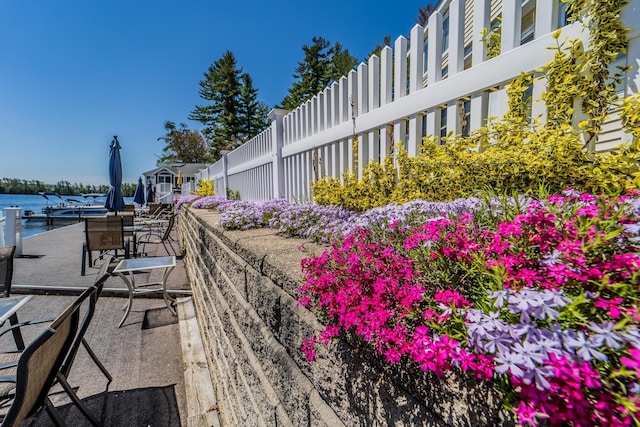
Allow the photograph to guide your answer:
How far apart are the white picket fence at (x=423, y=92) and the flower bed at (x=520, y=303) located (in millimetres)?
848

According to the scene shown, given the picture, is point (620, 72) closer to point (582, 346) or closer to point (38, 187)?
point (582, 346)

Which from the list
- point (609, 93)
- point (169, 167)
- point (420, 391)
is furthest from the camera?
point (169, 167)

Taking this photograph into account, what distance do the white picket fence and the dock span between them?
6.95 ft

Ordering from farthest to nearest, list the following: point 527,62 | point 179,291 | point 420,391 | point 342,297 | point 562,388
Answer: point 179,291
point 527,62
point 342,297
point 420,391
point 562,388

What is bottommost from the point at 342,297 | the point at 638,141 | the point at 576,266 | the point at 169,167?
the point at 342,297

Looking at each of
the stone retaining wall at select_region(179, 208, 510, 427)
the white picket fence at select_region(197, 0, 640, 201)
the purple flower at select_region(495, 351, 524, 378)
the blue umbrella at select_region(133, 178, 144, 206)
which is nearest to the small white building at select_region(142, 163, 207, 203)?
the blue umbrella at select_region(133, 178, 144, 206)

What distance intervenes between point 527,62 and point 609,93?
37 centimetres

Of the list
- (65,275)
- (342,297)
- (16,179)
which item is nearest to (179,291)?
(65,275)

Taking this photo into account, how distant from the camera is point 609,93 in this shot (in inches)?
49.4

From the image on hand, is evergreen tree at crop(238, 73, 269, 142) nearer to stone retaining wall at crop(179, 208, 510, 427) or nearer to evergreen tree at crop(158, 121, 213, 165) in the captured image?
evergreen tree at crop(158, 121, 213, 165)

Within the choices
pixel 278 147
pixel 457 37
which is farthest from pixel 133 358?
pixel 457 37

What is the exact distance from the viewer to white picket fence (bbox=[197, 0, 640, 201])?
146 centimetres

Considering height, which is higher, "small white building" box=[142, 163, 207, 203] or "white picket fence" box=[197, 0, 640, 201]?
"small white building" box=[142, 163, 207, 203]

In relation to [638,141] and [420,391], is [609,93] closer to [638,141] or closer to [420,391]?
[638,141]
